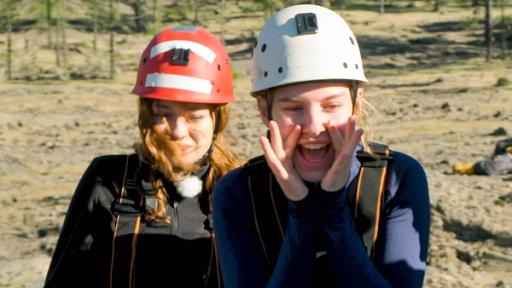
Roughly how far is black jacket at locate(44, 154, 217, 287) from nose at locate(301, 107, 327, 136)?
1054 mm

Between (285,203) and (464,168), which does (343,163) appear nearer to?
(285,203)

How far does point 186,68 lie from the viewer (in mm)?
4137

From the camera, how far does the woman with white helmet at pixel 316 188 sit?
2703 mm

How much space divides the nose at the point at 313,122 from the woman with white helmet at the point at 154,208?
1.03 meters

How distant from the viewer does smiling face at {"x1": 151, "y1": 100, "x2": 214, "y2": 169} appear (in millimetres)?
3799

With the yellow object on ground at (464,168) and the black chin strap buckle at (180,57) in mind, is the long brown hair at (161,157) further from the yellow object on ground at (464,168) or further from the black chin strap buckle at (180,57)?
the yellow object on ground at (464,168)

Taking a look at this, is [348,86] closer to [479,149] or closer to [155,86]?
[155,86]

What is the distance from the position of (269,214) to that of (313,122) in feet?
0.97

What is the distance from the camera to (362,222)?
9.55 ft

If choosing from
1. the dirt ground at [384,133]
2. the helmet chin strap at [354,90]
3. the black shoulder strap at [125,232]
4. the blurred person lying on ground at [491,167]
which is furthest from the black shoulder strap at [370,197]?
the blurred person lying on ground at [491,167]

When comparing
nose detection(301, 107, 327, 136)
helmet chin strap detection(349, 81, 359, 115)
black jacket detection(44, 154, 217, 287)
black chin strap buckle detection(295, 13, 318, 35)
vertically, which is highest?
black chin strap buckle detection(295, 13, 318, 35)

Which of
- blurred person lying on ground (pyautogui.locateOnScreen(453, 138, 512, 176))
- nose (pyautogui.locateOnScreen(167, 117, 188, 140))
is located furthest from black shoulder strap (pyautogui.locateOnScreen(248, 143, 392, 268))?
blurred person lying on ground (pyautogui.locateOnScreen(453, 138, 512, 176))

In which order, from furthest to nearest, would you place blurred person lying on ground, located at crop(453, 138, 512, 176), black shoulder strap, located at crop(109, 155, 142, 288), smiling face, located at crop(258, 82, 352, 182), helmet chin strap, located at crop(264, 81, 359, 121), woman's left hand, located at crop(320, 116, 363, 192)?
blurred person lying on ground, located at crop(453, 138, 512, 176) → black shoulder strap, located at crop(109, 155, 142, 288) → helmet chin strap, located at crop(264, 81, 359, 121) → smiling face, located at crop(258, 82, 352, 182) → woman's left hand, located at crop(320, 116, 363, 192)

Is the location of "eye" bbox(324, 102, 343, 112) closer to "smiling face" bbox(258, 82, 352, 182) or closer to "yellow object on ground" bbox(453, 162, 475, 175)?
"smiling face" bbox(258, 82, 352, 182)
